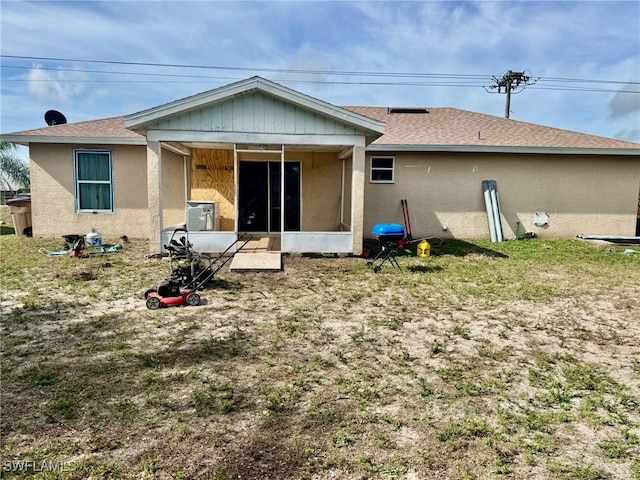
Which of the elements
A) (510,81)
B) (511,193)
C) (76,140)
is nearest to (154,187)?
(76,140)

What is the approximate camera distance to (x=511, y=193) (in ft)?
40.4

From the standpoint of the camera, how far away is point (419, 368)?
12.7ft

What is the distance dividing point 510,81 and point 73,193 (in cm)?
2647

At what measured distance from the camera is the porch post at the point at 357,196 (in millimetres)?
8961

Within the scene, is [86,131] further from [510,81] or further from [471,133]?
[510,81]

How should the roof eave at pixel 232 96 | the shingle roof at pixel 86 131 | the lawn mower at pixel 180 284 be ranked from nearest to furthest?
1. the lawn mower at pixel 180 284
2. the roof eave at pixel 232 96
3. the shingle roof at pixel 86 131

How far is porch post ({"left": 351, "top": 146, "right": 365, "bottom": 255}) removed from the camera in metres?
8.96

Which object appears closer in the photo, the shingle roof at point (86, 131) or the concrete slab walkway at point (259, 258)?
the concrete slab walkway at point (259, 258)

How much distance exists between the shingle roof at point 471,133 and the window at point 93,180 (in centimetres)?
805

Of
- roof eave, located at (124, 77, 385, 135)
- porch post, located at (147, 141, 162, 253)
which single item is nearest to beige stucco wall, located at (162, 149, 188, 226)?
porch post, located at (147, 141, 162, 253)

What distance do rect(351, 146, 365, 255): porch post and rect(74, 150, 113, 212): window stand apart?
737cm

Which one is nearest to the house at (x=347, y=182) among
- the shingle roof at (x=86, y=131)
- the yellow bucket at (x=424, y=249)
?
the shingle roof at (x=86, y=131)

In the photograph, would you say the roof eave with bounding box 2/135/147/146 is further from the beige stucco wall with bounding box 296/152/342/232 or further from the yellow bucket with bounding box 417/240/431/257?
the yellow bucket with bounding box 417/240/431/257

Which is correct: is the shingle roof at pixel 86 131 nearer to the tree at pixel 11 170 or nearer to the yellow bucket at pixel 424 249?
the yellow bucket at pixel 424 249
